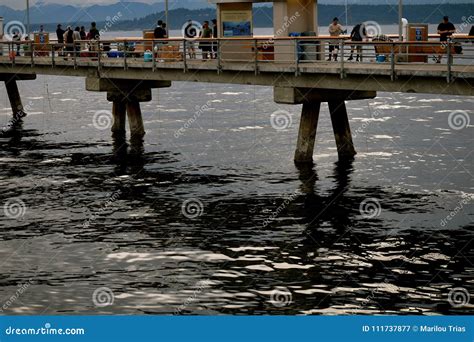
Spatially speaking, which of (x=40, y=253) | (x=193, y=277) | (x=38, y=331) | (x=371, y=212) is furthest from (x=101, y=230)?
(x=38, y=331)

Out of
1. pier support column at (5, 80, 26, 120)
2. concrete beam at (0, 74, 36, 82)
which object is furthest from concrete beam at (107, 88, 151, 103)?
pier support column at (5, 80, 26, 120)

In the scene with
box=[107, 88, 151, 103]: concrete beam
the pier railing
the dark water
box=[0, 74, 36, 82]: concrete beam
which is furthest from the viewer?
box=[0, 74, 36, 82]: concrete beam

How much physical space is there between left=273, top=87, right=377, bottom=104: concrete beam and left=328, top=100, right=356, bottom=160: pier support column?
103 cm

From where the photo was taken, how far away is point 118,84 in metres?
50.4

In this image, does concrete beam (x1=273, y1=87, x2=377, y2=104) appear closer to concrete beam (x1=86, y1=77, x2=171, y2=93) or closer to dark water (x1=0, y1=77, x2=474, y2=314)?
dark water (x1=0, y1=77, x2=474, y2=314)

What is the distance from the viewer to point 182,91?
127188mm

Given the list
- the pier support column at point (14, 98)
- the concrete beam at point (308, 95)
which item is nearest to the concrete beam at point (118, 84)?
the concrete beam at point (308, 95)

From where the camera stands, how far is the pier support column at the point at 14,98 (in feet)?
220

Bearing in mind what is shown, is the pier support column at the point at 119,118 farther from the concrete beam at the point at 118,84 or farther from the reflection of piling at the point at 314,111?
the reflection of piling at the point at 314,111

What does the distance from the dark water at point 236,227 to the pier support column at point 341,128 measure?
0.76 metres

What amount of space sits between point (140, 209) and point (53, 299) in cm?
1120

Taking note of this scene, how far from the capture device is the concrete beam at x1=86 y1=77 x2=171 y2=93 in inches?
1940

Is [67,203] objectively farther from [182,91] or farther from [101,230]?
[182,91]

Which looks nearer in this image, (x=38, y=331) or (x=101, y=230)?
(x=38, y=331)
